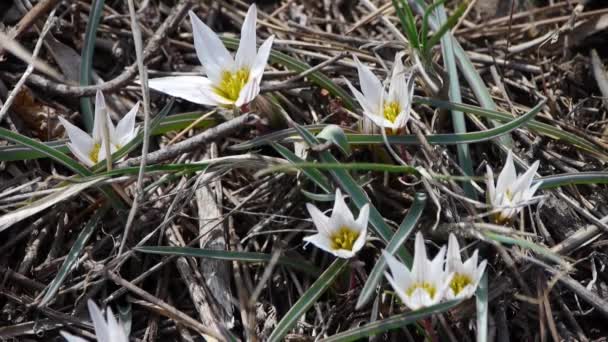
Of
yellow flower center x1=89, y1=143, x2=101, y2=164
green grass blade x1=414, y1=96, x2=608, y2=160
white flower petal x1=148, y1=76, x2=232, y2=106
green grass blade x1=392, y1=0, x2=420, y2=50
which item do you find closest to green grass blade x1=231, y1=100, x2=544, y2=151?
green grass blade x1=414, y1=96, x2=608, y2=160

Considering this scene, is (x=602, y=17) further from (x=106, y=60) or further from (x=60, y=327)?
(x=60, y=327)

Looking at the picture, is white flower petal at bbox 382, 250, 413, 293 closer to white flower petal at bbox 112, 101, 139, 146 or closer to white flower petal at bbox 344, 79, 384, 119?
white flower petal at bbox 344, 79, 384, 119

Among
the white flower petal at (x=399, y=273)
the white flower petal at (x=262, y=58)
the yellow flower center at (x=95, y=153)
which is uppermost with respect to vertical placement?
the white flower petal at (x=262, y=58)

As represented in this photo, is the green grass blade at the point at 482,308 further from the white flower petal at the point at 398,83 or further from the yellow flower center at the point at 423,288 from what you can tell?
the white flower petal at the point at 398,83

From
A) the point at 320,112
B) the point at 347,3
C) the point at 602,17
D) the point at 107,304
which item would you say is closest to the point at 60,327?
the point at 107,304

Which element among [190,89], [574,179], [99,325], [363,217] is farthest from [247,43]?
[574,179]

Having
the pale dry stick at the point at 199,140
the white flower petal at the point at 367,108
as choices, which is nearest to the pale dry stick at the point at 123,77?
the pale dry stick at the point at 199,140

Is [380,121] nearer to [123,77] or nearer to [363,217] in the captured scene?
[363,217]
